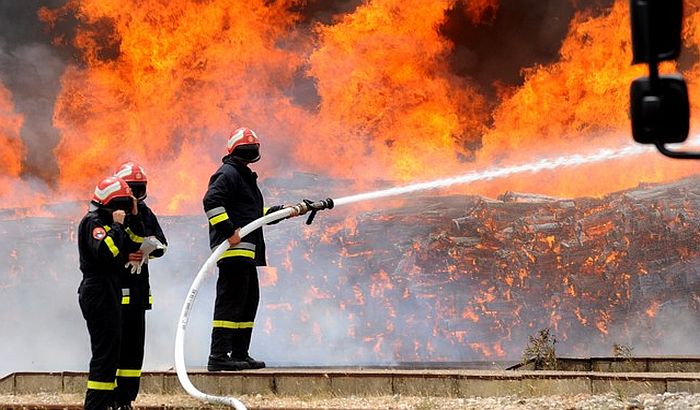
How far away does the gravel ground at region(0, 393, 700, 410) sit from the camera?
6516 millimetres

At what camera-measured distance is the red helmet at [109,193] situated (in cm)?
693

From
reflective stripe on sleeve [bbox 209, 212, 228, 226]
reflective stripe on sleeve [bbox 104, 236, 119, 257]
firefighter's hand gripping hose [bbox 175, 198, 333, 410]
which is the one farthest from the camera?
reflective stripe on sleeve [bbox 209, 212, 228, 226]

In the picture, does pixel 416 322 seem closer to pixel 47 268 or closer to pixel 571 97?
pixel 571 97

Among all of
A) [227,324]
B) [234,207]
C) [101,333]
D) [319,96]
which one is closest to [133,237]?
[101,333]

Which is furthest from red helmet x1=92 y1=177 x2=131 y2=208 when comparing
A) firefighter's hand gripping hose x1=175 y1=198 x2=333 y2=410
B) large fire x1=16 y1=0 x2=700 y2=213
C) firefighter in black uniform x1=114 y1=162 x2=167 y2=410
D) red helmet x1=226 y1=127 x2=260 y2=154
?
large fire x1=16 y1=0 x2=700 y2=213

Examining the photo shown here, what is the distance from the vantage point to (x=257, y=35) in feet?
50.0

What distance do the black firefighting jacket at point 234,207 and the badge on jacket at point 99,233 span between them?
1.43m

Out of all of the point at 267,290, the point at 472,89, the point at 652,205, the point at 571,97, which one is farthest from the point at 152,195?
the point at 652,205

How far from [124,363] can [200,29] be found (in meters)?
8.97

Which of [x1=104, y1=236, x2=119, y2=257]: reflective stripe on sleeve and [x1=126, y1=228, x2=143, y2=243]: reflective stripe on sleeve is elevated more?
[x1=126, y1=228, x2=143, y2=243]: reflective stripe on sleeve

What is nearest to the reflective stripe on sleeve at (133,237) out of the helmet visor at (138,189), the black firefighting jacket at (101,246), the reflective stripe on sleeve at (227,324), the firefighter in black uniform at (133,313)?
the firefighter in black uniform at (133,313)

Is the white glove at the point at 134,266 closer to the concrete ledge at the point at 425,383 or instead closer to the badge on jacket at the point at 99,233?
the badge on jacket at the point at 99,233

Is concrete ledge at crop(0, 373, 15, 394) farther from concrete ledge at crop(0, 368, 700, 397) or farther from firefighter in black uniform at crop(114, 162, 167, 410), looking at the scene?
firefighter in black uniform at crop(114, 162, 167, 410)

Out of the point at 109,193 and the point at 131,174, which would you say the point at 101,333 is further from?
the point at 131,174
